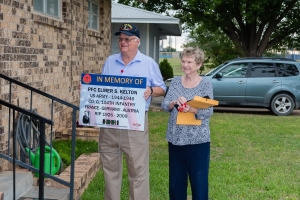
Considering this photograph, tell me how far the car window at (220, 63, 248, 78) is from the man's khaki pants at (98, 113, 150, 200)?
9829 millimetres

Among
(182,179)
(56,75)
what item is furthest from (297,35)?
(182,179)

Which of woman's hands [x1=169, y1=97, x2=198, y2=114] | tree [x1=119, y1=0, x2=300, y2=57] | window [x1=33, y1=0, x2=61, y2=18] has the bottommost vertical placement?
woman's hands [x1=169, y1=97, x2=198, y2=114]

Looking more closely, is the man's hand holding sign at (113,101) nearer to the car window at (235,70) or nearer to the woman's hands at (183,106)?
the woman's hands at (183,106)

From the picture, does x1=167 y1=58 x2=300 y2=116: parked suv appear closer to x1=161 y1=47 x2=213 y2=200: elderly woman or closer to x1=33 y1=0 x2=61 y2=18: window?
x1=33 y1=0 x2=61 y2=18: window

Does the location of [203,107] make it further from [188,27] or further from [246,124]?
[188,27]

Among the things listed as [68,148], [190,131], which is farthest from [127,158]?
[68,148]

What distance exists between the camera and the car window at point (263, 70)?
13883 millimetres

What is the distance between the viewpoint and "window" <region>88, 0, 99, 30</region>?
9.77 meters

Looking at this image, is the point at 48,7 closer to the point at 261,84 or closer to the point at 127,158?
the point at 127,158

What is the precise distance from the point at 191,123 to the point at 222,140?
16.4ft

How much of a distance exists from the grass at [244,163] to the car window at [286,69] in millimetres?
2545

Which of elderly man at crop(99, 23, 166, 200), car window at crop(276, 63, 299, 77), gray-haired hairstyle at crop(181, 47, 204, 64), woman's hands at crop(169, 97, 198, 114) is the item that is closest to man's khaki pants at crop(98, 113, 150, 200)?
elderly man at crop(99, 23, 166, 200)

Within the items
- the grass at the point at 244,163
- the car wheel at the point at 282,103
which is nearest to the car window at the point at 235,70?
the car wheel at the point at 282,103

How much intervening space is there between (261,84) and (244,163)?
272 inches
